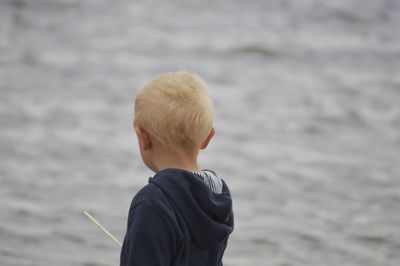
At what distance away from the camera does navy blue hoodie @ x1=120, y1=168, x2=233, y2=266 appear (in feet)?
7.98

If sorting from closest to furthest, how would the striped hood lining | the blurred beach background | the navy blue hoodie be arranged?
the navy blue hoodie < the striped hood lining < the blurred beach background

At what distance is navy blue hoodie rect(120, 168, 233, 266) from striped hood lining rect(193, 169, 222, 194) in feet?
0.09

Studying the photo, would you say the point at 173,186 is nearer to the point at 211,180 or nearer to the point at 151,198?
the point at 151,198

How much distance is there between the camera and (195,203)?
252 cm

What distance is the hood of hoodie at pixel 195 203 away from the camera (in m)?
2.49

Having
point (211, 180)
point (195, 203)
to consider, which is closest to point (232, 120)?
point (211, 180)

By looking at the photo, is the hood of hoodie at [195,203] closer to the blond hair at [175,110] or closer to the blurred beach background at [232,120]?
the blond hair at [175,110]

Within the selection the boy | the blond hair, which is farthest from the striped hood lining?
the blond hair

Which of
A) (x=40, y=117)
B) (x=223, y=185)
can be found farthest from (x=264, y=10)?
(x=223, y=185)

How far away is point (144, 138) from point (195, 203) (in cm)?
22

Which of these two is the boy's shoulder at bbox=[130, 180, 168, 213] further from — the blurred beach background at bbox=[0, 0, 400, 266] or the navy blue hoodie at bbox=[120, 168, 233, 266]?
the blurred beach background at bbox=[0, 0, 400, 266]

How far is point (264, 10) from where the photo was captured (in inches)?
445

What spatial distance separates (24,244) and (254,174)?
→ 1984 mm

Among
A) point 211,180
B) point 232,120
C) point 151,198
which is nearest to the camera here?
point 151,198
